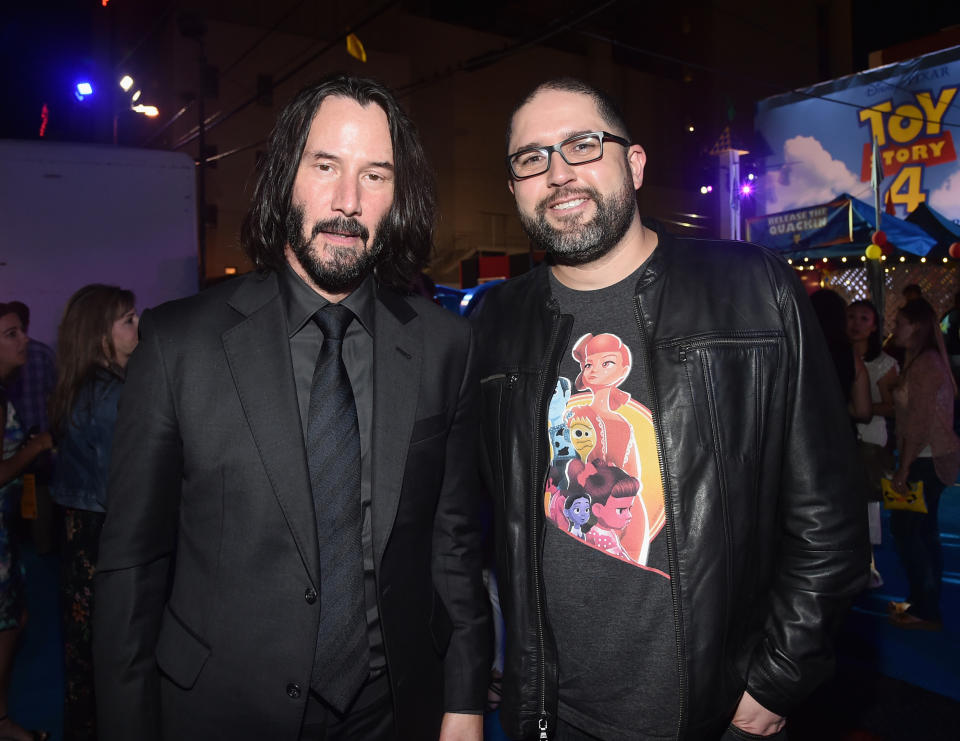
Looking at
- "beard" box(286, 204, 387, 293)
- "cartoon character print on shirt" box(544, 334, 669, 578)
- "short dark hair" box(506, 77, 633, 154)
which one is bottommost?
"cartoon character print on shirt" box(544, 334, 669, 578)

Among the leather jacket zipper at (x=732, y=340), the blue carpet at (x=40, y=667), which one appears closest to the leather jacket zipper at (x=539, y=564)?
the leather jacket zipper at (x=732, y=340)

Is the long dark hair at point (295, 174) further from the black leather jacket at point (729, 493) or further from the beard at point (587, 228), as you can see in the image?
the black leather jacket at point (729, 493)

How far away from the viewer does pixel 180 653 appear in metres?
1.63

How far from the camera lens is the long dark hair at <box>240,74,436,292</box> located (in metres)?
1.98

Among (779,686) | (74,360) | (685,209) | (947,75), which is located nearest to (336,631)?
(779,686)

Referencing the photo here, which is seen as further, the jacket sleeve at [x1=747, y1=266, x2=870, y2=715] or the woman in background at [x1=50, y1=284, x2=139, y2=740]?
the woman in background at [x1=50, y1=284, x2=139, y2=740]

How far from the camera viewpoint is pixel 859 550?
6.12 ft

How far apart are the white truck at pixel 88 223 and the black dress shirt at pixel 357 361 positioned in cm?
484

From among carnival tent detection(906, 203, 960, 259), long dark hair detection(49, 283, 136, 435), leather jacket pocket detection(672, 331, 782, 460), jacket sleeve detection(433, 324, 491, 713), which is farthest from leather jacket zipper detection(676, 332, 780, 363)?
carnival tent detection(906, 203, 960, 259)

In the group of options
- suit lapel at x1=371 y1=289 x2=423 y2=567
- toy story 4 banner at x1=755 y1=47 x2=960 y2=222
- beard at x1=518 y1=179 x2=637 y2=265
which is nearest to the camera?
suit lapel at x1=371 y1=289 x2=423 y2=567

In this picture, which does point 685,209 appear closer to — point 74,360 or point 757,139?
point 757,139

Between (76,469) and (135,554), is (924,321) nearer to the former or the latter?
(135,554)

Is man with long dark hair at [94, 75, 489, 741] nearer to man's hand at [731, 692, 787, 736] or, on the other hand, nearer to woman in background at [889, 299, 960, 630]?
man's hand at [731, 692, 787, 736]

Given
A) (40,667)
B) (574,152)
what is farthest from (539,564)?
(40,667)
